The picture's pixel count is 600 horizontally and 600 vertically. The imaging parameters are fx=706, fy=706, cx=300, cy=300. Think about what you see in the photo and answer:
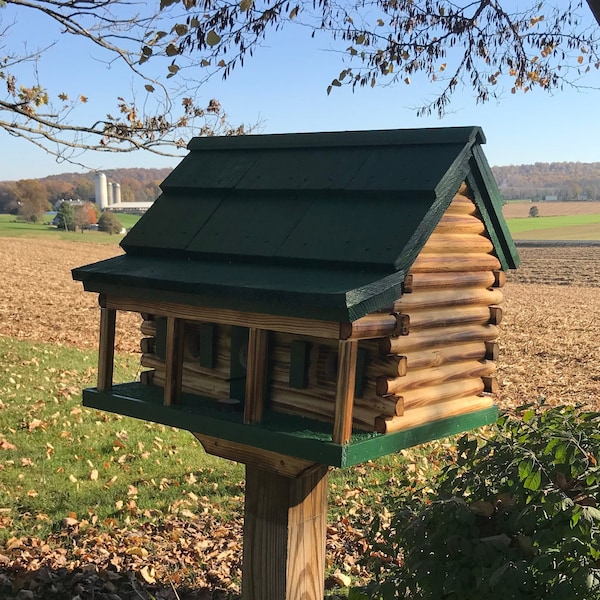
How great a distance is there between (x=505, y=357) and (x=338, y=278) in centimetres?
1219

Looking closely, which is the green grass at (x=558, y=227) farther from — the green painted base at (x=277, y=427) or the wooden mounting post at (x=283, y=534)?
the green painted base at (x=277, y=427)

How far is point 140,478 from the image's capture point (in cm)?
663

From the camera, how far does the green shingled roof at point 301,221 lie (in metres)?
2.53

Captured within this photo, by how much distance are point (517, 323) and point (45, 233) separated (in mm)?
37634

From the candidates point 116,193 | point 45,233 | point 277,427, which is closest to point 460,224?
point 277,427

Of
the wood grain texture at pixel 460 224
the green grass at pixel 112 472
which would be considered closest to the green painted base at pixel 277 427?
the wood grain texture at pixel 460 224

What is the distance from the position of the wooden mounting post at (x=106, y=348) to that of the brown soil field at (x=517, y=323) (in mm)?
7811

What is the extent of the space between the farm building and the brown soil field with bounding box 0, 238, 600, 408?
25.0 feet

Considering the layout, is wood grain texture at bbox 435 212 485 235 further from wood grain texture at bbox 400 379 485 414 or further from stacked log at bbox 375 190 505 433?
wood grain texture at bbox 400 379 485 414

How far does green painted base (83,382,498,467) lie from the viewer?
97.6 inches

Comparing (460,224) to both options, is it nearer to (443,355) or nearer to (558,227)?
(443,355)

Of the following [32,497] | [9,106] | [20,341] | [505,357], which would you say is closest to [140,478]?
[32,497]

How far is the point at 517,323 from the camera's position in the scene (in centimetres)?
1845

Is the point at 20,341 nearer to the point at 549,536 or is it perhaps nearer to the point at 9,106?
the point at 9,106
